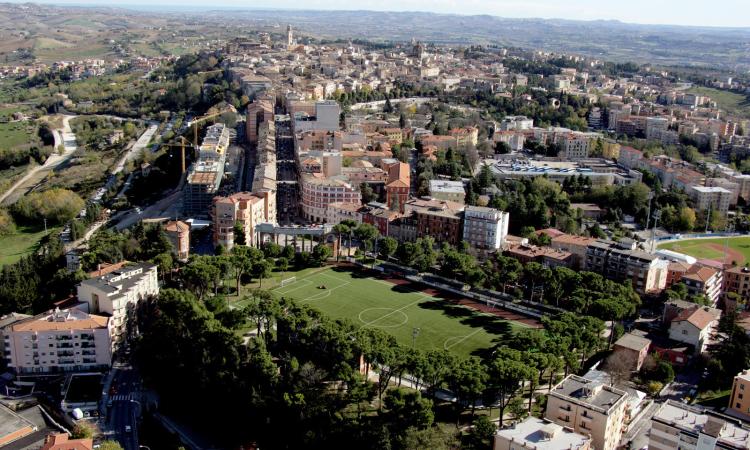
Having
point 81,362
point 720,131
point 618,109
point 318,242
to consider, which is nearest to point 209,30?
point 618,109

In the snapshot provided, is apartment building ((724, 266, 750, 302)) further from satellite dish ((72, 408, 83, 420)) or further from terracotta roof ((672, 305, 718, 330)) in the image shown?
satellite dish ((72, 408, 83, 420))

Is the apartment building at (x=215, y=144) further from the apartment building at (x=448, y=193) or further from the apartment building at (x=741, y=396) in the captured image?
the apartment building at (x=741, y=396)

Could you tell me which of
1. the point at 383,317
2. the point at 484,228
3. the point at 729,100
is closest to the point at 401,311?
the point at 383,317

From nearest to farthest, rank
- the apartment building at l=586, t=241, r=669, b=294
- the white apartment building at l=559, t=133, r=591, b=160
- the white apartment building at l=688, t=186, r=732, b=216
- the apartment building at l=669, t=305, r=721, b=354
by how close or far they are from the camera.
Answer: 1. the apartment building at l=669, t=305, r=721, b=354
2. the apartment building at l=586, t=241, r=669, b=294
3. the white apartment building at l=688, t=186, r=732, b=216
4. the white apartment building at l=559, t=133, r=591, b=160

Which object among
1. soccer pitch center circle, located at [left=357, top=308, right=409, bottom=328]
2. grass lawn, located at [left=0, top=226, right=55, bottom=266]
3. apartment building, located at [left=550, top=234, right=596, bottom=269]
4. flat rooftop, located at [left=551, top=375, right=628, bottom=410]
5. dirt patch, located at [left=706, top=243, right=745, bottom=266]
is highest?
flat rooftop, located at [left=551, top=375, right=628, bottom=410]

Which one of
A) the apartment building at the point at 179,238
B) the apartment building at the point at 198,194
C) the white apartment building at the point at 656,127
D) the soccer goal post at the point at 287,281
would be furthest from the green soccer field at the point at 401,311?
the white apartment building at the point at 656,127

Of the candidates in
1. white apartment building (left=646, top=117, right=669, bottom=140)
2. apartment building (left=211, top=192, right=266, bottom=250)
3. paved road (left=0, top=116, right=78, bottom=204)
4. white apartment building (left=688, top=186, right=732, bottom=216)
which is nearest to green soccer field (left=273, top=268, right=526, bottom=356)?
apartment building (left=211, top=192, right=266, bottom=250)

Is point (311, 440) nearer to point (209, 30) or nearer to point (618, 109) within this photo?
point (618, 109)
